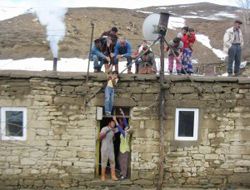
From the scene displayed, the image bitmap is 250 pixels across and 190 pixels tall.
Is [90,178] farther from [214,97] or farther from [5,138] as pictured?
[214,97]

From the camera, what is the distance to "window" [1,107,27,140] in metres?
12.8

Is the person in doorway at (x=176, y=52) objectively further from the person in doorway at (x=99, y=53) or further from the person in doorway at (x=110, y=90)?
the person in doorway at (x=110, y=90)

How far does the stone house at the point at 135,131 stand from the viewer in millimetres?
12766

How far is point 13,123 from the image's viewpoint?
1291cm

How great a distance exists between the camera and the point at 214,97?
12.9 meters

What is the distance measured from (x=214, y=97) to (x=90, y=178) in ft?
12.7

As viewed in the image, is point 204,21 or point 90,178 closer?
point 90,178

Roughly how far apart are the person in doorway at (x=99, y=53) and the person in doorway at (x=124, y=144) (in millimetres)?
1400

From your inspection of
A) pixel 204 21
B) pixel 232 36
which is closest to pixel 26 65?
pixel 232 36

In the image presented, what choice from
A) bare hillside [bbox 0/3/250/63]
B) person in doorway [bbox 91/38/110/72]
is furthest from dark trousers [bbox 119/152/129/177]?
bare hillside [bbox 0/3/250/63]

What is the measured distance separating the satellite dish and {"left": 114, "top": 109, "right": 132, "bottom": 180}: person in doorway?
2.12 metres

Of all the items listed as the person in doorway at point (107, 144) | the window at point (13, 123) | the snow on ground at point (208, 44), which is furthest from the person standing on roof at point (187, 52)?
the snow on ground at point (208, 44)

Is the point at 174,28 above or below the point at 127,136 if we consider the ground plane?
above

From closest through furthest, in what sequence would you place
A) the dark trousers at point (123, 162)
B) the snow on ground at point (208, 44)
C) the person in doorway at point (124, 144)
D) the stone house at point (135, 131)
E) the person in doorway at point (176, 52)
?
the stone house at point (135, 131), the person in doorway at point (124, 144), the dark trousers at point (123, 162), the person in doorway at point (176, 52), the snow on ground at point (208, 44)
